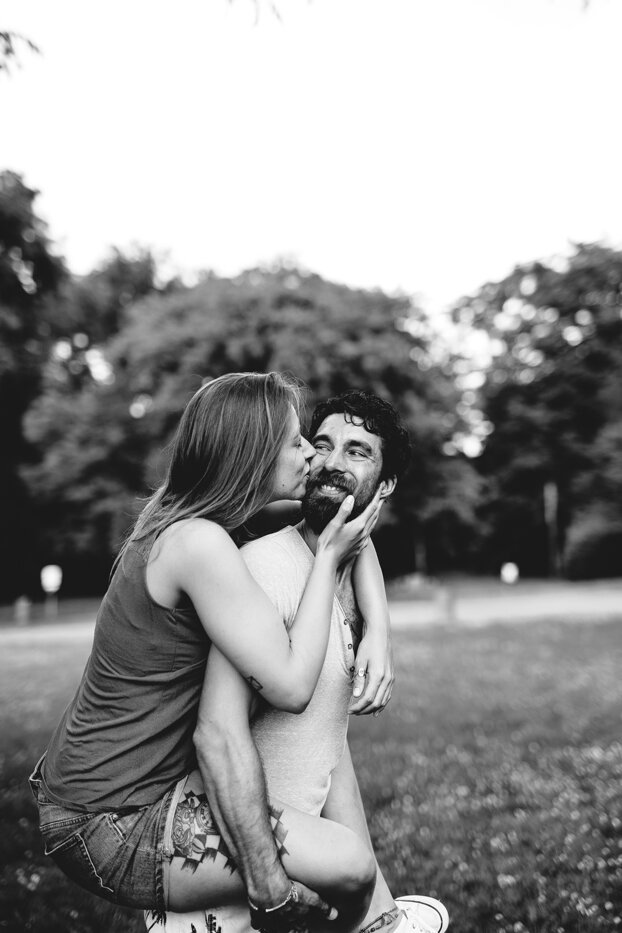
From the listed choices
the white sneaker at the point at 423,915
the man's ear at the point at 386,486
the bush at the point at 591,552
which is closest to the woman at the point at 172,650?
the man's ear at the point at 386,486

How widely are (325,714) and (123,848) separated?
74cm

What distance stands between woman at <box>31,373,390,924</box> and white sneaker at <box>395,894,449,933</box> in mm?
836

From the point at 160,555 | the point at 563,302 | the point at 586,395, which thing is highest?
the point at 563,302

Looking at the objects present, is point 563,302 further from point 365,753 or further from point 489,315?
point 365,753

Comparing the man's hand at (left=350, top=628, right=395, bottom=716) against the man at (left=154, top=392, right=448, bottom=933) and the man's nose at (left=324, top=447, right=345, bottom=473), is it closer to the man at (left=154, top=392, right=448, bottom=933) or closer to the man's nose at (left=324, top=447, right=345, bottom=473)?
the man at (left=154, top=392, right=448, bottom=933)

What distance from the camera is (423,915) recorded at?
2.93 m

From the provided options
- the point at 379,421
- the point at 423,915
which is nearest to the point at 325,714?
the point at 423,915

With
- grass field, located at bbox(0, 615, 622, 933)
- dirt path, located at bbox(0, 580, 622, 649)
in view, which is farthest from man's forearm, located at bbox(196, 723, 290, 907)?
dirt path, located at bbox(0, 580, 622, 649)

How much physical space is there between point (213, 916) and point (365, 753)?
528cm

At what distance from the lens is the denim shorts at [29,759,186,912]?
2.32 metres

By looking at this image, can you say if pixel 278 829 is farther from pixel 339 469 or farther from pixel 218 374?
pixel 218 374

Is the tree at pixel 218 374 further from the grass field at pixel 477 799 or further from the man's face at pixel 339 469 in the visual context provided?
the man's face at pixel 339 469

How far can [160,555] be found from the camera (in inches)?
95.2

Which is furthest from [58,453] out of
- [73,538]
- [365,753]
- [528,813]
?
[528,813]
